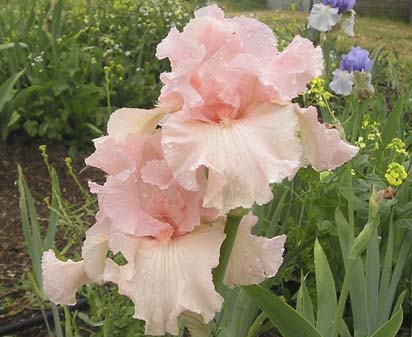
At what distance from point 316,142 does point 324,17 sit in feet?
7.34

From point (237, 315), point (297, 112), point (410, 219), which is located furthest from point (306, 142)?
point (410, 219)

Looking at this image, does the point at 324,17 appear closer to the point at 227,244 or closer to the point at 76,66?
the point at 76,66

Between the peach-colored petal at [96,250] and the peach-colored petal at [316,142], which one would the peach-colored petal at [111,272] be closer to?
the peach-colored petal at [96,250]

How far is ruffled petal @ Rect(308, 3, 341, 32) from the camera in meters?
3.05

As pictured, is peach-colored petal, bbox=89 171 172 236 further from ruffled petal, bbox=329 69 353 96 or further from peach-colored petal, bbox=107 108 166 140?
ruffled petal, bbox=329 69 353 96

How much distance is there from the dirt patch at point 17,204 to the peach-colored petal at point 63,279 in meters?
1.10

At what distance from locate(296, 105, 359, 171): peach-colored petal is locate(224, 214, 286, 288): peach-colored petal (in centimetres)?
13

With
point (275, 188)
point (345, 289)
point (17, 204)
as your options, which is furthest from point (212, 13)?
point (17, 204)

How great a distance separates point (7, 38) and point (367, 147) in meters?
1.83

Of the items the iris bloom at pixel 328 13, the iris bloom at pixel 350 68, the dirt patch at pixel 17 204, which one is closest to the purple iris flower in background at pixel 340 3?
the iris bloom at pixel 328 13

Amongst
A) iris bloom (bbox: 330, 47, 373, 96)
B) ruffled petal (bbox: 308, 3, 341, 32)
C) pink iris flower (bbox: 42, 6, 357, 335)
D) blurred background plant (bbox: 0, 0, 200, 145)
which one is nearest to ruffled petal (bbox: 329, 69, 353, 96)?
iris bloom (bbox: 330, 47, 373, 96)

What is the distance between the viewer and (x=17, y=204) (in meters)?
2.91

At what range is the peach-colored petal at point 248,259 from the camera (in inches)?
38.4

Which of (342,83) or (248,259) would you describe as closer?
(248,259)
